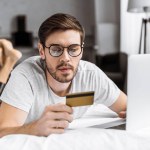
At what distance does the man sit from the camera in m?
1.12

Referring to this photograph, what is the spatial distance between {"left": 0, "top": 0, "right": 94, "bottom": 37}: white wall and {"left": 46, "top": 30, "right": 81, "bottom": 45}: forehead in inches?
150

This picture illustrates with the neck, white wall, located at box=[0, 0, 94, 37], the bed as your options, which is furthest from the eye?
white wall, located at box=[0, 0, 94, 37]

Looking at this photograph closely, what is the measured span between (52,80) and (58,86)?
4 cm

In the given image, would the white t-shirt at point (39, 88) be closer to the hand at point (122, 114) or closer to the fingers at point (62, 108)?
the hand at point (122, 114)

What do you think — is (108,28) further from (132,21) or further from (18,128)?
(18,128)

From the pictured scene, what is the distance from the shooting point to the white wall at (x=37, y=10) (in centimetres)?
493

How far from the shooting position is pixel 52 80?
Answer: 1.26 m

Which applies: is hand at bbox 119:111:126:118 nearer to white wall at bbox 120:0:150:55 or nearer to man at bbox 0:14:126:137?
man at bbox 0:14:126:137

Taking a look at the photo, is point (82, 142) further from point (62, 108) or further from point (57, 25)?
point (57, 25)

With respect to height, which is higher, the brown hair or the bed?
the brown hair

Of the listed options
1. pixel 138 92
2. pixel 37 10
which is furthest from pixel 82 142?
pixel 37 10

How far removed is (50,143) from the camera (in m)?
0.78

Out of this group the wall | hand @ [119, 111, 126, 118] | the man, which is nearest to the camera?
the man

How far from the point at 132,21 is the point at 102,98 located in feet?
8.64
